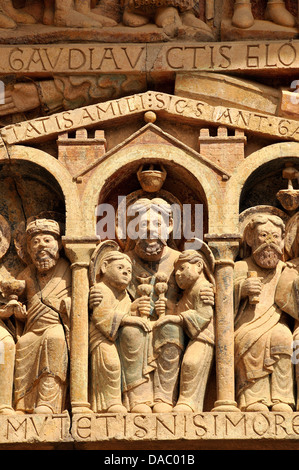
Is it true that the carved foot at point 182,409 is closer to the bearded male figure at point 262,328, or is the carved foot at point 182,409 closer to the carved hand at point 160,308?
the bearded male figure at point 262,328

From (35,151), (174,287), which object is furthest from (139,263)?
(35,151)

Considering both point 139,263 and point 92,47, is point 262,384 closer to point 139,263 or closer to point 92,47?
point 139,263

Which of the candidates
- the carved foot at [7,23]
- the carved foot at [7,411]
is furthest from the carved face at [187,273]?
the carved foot at [7,23]

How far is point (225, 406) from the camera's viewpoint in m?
12.2

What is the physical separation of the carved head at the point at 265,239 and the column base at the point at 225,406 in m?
1.13

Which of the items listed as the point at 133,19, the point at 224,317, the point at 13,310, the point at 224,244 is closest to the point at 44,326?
the point at 13,310

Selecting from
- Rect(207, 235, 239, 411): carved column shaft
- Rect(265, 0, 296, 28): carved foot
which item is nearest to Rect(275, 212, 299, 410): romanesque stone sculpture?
Rect(207, 235, 239, 411): carved column shaft

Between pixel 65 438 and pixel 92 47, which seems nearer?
pixel 65 438

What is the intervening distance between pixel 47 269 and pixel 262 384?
1.87 m

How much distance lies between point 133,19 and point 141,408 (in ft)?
10.5

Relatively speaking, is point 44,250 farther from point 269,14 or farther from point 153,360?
point 269,14

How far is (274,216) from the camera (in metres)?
12.8

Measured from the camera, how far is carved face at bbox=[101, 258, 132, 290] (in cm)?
1254

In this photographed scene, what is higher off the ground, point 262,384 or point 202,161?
point 202,161
